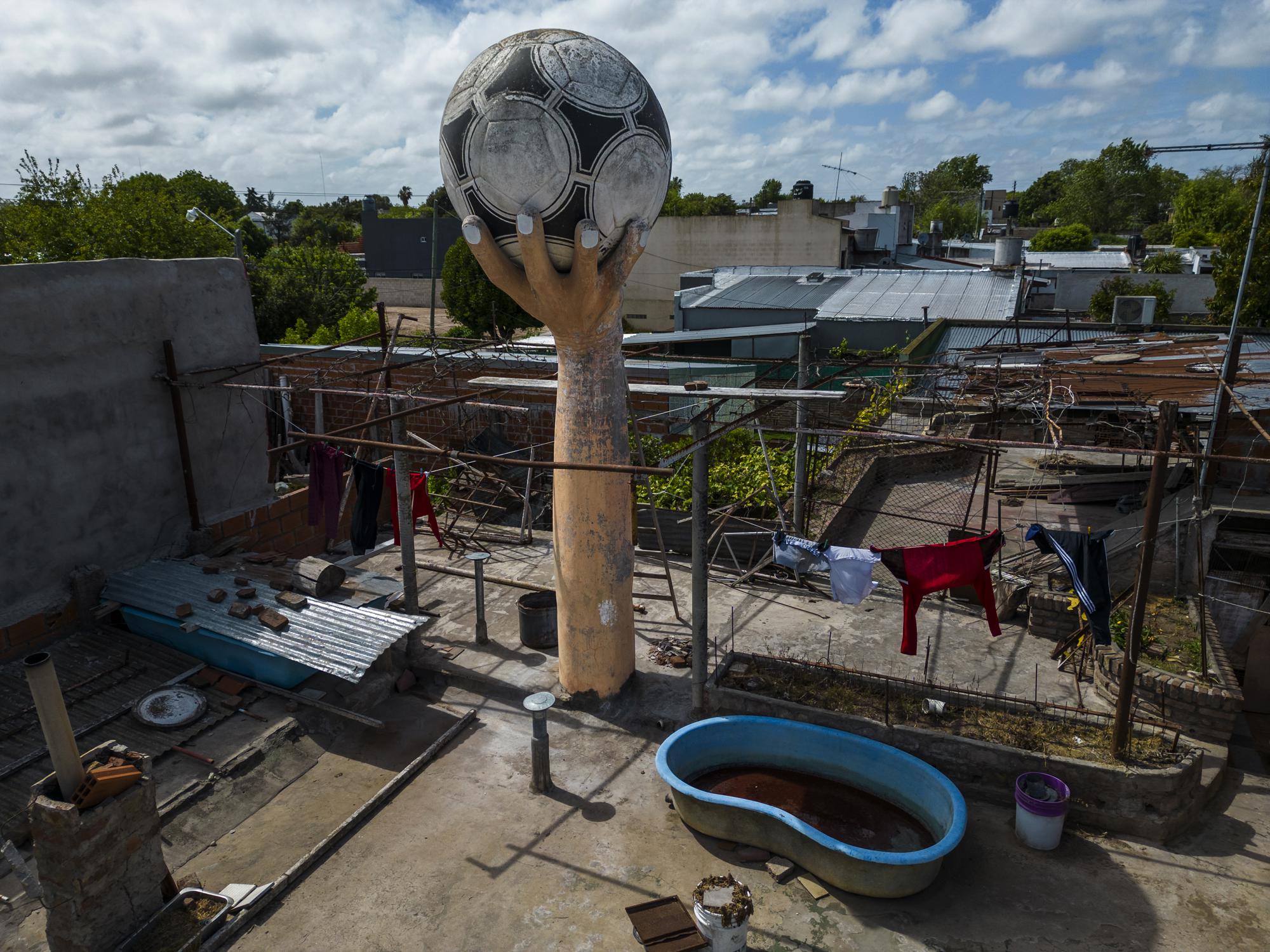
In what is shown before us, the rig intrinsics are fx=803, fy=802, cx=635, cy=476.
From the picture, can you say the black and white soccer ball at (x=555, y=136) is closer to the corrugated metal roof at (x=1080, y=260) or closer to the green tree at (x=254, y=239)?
the corrugated metal roof at (x=1080, y=260)

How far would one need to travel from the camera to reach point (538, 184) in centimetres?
802

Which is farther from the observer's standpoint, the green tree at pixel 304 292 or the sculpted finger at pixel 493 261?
the green tree at pixel 304 292

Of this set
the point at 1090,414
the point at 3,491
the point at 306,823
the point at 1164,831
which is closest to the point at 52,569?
the point at 3,491

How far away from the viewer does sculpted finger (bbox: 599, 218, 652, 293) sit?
28.2 feet

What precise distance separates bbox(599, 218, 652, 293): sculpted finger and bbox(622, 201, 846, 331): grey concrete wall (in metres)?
33.4

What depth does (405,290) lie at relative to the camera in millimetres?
54688

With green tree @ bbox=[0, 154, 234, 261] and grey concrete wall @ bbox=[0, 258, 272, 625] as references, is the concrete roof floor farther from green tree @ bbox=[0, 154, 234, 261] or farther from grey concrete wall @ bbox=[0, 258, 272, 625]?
green tree @ bbox=[0, 154, 234, 261]

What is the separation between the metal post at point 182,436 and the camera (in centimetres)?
1196

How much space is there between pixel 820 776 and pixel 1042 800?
2.14 m

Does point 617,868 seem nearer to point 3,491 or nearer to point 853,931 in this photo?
point 853,931

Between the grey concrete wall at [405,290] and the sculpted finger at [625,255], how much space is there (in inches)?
1867

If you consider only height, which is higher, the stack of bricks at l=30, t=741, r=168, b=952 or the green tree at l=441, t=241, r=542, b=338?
the green tree at l=441, t=241, r=542, b=338

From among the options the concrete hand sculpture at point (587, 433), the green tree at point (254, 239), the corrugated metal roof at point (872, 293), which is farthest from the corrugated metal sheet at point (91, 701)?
the green tree at point (254, 239)

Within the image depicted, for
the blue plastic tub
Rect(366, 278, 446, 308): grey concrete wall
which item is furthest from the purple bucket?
Rect(366, 278, 446, 308): grey concrete wall
